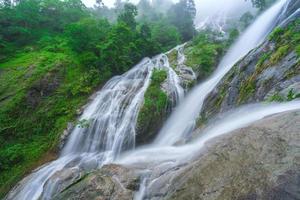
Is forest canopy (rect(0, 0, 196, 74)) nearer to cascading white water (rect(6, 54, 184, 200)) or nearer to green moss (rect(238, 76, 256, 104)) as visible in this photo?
cascading white water (rect(6, 54, 184, 200))

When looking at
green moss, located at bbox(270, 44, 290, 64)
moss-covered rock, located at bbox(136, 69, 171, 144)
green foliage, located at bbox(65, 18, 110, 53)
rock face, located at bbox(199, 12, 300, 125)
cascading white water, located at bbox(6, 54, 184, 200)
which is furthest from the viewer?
green foliage, located at bbox(65, 18, 110, 53)

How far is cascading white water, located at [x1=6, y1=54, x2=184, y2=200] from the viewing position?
9.13 m

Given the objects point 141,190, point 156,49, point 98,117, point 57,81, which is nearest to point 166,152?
point 141,190

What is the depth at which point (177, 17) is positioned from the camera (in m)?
28.2

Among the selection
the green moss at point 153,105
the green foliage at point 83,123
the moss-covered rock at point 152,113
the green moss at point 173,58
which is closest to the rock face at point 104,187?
the moss-covered rock at point 152,113

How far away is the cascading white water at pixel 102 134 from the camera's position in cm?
913

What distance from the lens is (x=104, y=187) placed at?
639 centimetres

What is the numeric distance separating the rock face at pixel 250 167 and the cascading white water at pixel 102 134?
4987mm

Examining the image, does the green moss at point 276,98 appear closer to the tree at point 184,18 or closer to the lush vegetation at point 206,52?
the lush vegetation at point 206,52

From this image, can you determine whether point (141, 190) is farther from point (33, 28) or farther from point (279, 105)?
point (33, 28)

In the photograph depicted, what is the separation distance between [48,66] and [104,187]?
11.6 metres

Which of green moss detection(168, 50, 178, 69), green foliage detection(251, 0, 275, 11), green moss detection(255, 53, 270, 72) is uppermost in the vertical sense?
green foliage detection(251, 0, 275, 11)

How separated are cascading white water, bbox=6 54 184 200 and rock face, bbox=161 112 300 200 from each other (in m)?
4.99

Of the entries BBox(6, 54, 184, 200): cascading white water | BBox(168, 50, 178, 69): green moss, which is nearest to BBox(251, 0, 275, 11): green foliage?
BBox(168, 50, 178, 69): green moss
